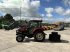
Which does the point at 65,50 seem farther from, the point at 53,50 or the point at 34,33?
the point at 34,33

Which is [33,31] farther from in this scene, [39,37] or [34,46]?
[34,46]

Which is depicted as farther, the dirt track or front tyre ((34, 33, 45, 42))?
front tyre ((34, 33, 45, 42))

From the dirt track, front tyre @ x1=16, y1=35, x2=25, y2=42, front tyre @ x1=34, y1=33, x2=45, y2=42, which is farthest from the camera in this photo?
front tyre @ x1=34, y1=33, x2=45, y2=42

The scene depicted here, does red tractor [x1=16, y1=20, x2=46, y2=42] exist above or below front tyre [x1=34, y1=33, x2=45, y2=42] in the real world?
above

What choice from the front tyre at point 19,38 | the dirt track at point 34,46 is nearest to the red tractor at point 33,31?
the front tyre at point 19,38

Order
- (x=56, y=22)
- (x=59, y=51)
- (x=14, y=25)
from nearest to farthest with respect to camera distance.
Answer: (x=59, y=51) → (x=14, y=25) → (x=56, y=22)

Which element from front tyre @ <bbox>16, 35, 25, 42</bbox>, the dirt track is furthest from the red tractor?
the dirt track

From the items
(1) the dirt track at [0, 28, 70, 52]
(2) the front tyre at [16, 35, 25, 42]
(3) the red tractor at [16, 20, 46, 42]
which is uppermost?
(3) the red tractor at [16, 20, 46, 42]

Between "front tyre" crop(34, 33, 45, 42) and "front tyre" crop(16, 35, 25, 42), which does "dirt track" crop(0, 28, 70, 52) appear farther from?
"front tyre" crop(34, 33, 45, 42)

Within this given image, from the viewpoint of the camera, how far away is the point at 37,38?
1752cm

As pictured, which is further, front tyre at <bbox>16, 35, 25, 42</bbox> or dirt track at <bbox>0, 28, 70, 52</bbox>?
front tyre at <bbox>16, 35, 25, 42</bbox>

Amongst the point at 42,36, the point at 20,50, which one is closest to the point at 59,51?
the point at 20,50

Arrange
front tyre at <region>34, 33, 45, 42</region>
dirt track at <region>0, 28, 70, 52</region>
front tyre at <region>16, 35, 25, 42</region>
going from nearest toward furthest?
1. dirt track at <region>0, 28, 70, 52</region>
2. front tyre at <region>16, 35, 25, 42</region>
3. front tyre at <region>34, 33, 45, 42</region>

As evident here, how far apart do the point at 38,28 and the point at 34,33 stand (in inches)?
23.8
